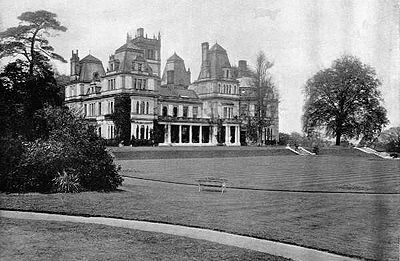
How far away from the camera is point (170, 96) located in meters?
58.8

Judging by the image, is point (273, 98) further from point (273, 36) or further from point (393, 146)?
point (273, 36)

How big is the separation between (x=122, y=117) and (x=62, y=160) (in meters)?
34.2

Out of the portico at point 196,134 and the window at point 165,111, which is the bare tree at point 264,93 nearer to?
the portico at point 196,134

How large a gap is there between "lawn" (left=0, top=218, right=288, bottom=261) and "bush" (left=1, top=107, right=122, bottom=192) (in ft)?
14.0

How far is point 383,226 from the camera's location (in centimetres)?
1077

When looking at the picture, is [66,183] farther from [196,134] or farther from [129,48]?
[196,134]

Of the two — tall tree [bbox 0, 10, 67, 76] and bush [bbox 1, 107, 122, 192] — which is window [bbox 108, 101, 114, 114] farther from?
bush [bbox 1, 107, 122, 192]

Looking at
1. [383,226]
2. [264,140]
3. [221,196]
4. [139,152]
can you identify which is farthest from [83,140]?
[264,140]

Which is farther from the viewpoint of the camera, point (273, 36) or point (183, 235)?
point (273, 36)

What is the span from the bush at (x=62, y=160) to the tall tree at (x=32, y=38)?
193 cm

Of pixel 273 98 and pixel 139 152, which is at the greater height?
pixel 273 98

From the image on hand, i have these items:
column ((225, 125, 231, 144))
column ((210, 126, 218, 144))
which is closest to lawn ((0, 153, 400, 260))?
column ((210, 126, 218, 144))

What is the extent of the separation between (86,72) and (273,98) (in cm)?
2010

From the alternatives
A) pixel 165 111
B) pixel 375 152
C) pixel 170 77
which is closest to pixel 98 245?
pixel 375 152
